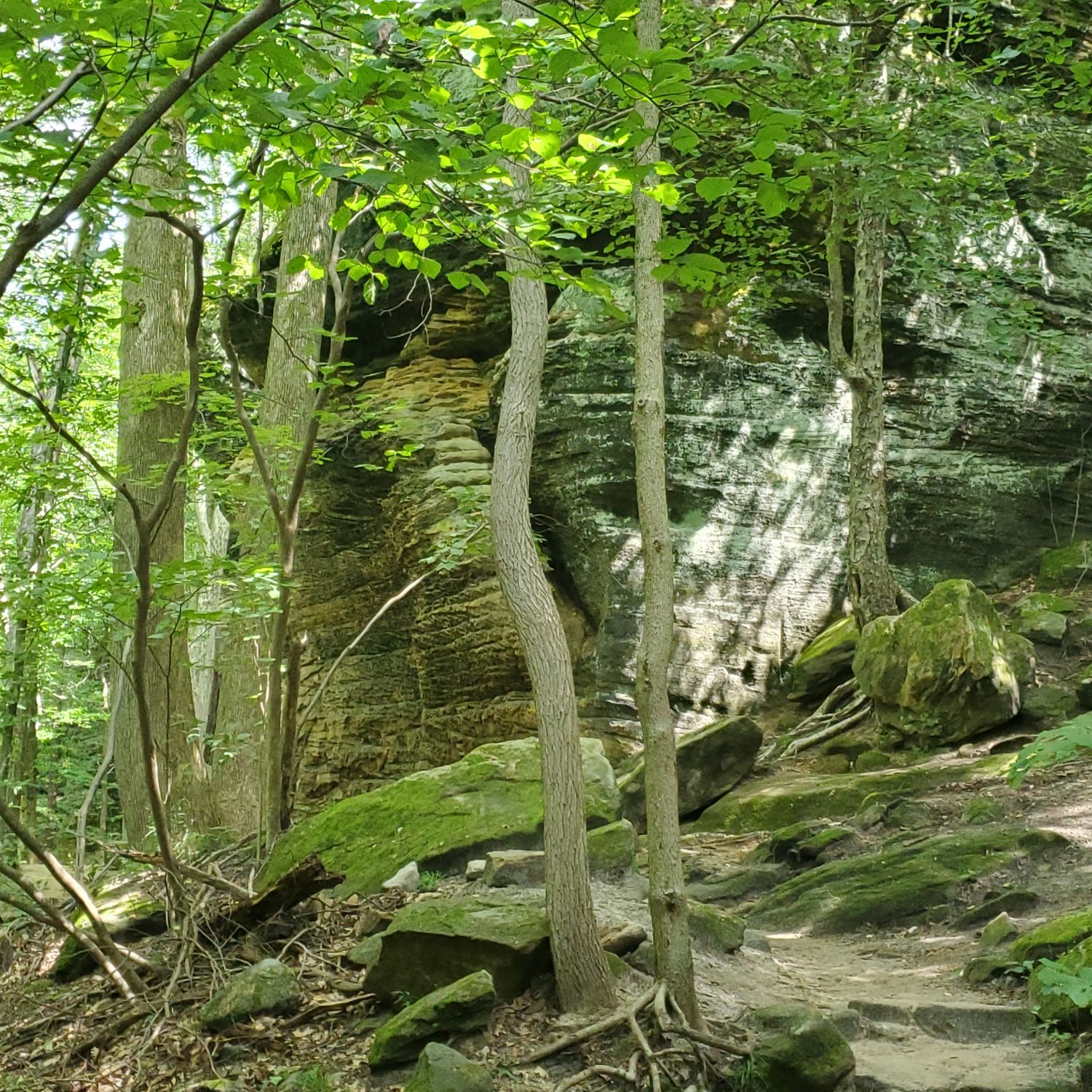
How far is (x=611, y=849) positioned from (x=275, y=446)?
4352 mm

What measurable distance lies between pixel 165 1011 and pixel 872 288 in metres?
10.5

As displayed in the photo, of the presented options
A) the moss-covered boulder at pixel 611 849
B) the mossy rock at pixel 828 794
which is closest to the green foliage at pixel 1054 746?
the moss-covered boulder at pixel 611 849

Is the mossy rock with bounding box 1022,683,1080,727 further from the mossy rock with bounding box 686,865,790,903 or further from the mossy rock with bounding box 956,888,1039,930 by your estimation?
the mossy rock with bounding box 956,888,1039,930

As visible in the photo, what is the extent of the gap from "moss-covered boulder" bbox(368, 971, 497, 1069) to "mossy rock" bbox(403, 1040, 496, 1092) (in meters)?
0.34

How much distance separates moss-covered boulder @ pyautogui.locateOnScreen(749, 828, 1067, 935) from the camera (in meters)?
6.59

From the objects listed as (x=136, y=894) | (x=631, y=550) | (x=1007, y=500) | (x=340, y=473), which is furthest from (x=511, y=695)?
(x=1007, y=500)

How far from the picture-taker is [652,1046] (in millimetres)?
4363

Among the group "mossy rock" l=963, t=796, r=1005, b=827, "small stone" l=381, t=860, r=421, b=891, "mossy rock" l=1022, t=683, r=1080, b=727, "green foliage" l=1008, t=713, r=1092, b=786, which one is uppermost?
"green foliage" l=1008, t=713, r=1092, b=786

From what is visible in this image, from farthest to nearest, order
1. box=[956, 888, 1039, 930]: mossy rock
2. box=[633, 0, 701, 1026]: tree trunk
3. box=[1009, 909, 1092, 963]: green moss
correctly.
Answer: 1. box=[956, 888, 1039, 930]: mossy rock
2. box=[1009, 909, 1092, 963]: green moss
3. box=[633, 0, 701, 1026]: tree trunk

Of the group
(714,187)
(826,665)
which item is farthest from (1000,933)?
(826,665)

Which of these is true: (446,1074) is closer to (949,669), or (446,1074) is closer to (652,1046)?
(652,1046)

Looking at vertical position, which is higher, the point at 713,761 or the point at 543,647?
the point at 543,647

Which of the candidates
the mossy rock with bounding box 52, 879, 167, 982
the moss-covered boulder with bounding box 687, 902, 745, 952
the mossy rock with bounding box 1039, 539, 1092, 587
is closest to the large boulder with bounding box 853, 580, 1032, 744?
the mossy rock with bounding box 1039, 539, 1092, 587

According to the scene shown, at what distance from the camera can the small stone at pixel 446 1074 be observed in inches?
156
